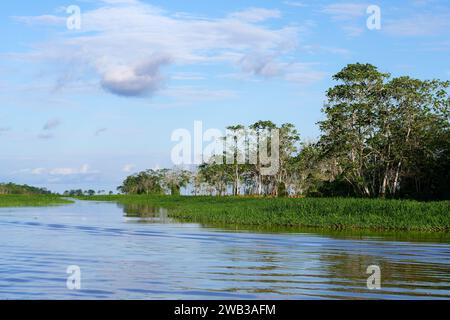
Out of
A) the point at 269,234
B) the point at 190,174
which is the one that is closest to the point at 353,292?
the point at 269,234

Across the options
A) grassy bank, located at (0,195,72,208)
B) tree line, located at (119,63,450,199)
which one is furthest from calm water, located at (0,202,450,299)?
grassy bank, located at (0,195,72,208)

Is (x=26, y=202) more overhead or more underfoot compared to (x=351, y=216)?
more overhead

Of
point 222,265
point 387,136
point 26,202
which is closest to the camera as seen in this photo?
point 222,265

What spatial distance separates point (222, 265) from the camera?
17.6 meters

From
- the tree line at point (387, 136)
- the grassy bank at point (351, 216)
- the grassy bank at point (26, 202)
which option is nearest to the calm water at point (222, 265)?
the grassy bank at point (351, 216)

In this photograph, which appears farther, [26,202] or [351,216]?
[26,202]

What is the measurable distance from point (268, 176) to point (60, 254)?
75327 millimetres

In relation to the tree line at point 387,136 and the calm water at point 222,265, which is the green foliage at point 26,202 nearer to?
the tree line at point 387,136

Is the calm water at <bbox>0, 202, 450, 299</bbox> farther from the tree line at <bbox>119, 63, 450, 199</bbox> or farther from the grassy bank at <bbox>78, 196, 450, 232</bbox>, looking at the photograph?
the tree line at <bbox>119, 63, 450, 199</bbox>

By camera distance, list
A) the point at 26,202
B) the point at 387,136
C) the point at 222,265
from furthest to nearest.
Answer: the point at 26,202 < the point at 387,136 < the point at 222,265

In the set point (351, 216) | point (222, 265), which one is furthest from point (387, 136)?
point (222, 265)

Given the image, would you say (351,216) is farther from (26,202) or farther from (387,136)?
(26,202)

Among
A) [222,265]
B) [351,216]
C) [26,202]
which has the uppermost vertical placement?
[26,202]

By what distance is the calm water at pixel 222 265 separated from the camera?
13.1 metres
